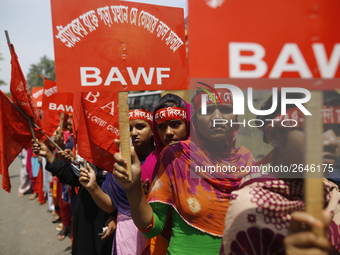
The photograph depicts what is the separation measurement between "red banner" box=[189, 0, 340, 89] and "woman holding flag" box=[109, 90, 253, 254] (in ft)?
Result: 1.96

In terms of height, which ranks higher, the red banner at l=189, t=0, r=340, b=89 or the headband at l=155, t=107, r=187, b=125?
the red banner at l=189, t=0, r=340, b=89

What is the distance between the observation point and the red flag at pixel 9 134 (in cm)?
231

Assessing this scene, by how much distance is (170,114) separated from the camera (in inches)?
78.9

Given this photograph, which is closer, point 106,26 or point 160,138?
point 106,26

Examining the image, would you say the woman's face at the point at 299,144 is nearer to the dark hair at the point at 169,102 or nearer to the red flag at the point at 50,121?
the dark hair at the point at 169,102

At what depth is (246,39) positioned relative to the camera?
36.7 inches

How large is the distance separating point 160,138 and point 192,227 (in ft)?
2.74

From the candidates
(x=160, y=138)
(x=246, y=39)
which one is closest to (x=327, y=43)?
→ (x=246, y=39)

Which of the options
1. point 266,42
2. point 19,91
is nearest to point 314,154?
point 266,42

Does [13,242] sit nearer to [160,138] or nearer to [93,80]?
[160,138]

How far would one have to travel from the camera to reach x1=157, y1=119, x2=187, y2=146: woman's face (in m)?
1.99

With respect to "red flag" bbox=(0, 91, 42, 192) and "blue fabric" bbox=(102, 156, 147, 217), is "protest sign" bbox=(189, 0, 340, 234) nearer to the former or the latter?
"blue fabric" bbox=(102, 156, 147, 217)

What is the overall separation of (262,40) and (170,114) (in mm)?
1161

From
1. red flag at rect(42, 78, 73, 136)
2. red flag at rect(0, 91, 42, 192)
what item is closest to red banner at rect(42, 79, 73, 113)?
red flag at rect(42, 78, 73, 136)
